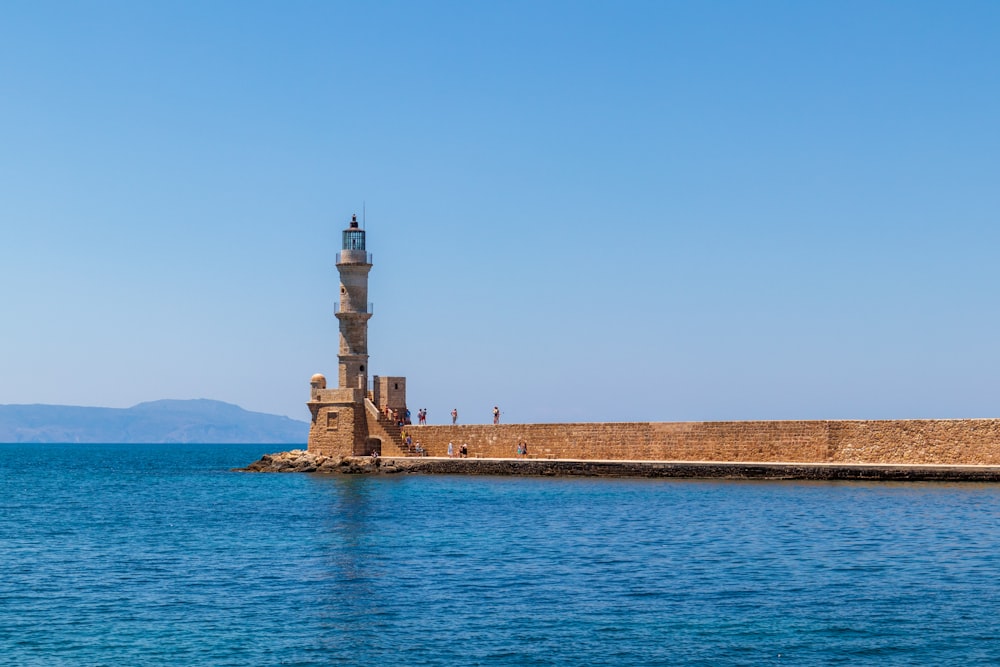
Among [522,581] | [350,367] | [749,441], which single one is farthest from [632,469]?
[522,581]

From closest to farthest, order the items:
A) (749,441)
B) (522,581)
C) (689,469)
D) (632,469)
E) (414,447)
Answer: (522,581), (749,441), (689,469), (632,469), (414,447)

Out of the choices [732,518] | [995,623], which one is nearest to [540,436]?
[732,518]

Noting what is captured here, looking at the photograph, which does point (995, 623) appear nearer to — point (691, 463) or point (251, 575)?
point (251, 575)

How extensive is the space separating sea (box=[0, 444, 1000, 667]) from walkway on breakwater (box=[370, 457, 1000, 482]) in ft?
5.72

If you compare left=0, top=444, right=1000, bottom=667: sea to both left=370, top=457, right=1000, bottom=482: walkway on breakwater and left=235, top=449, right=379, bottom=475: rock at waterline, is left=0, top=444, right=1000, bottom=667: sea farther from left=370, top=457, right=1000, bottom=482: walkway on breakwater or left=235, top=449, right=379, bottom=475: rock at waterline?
left=235, top=449, right=379, bottom=475: rock at waterline

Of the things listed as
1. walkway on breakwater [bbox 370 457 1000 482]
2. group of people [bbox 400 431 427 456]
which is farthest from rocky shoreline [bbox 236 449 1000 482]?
group of people [bbox 400 431 427 456]

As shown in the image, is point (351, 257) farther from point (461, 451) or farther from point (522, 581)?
point (522, 581)

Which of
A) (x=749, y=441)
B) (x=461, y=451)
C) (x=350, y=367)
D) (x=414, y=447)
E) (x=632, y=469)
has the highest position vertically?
(x=350, y=367)

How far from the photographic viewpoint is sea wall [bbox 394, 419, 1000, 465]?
96.8ft

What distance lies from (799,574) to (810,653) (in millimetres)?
4568

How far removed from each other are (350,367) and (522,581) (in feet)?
84.9

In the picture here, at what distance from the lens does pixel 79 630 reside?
13094mm

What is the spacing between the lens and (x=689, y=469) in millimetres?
32969

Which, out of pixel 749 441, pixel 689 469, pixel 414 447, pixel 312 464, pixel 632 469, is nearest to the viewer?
pixel 749 441
